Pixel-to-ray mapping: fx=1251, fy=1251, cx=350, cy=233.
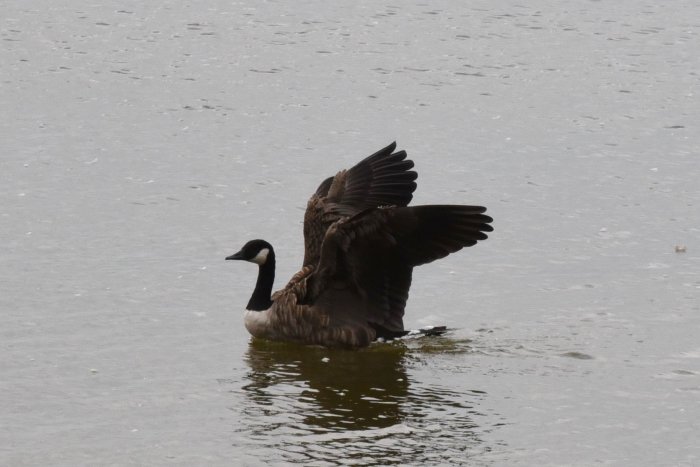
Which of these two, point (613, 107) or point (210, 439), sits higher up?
point (613, 107)

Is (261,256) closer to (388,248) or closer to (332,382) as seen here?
(388,248)

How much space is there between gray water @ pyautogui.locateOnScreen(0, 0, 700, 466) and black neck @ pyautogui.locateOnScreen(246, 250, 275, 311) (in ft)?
0.75

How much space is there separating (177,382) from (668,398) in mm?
2952

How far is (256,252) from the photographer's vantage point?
9.09 meters

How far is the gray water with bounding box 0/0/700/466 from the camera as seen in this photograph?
7.00 m

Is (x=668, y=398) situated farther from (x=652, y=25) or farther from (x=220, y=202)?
(x=652, y=25)

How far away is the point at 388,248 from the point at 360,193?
116cm

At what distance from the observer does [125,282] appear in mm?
9203

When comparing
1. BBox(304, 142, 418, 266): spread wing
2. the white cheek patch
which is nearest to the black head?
the white cheek patch

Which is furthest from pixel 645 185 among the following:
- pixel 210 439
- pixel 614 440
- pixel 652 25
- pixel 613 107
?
pixel 652 25

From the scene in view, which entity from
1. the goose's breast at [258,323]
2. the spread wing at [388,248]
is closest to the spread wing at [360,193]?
the spread wing at [388,248]

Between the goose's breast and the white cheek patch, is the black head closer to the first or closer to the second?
the white cheek patch

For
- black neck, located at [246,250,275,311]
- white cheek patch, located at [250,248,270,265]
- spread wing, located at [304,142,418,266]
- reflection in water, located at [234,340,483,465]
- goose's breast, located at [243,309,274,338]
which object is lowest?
reflection in water, located at [234,340,483,465]

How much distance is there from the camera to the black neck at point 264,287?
8.77 metres
